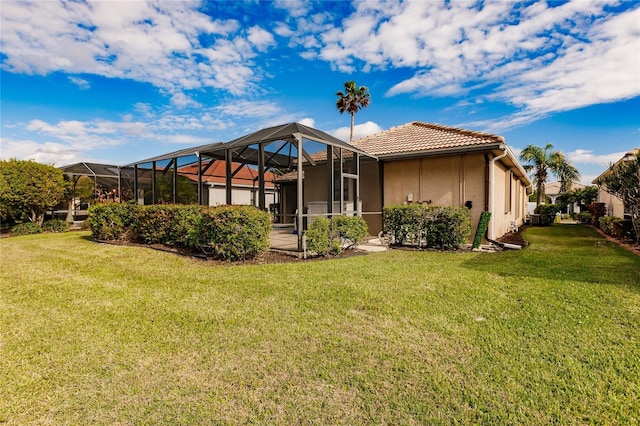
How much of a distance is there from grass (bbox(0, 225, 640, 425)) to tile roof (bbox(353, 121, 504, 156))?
4915mm

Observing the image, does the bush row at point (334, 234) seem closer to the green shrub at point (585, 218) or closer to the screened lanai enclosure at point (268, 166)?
the screened lanai enclosure at point (268, 166)

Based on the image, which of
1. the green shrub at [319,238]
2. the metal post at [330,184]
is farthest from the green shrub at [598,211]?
the green shrub at [319,238]

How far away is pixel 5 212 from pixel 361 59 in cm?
1715

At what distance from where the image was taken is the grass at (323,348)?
2.08m

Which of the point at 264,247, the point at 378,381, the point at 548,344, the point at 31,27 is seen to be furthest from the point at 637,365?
the point at 31,27

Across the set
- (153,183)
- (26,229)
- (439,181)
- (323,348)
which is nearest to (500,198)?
(439,181)

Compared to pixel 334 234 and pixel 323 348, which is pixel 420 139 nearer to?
pixel 334 234

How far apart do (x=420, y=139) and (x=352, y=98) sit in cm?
1740

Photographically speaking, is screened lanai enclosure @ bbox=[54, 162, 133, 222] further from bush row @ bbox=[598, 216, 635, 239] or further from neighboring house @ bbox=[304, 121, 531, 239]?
bush row @ bbox=[598, 216, 635, 239]

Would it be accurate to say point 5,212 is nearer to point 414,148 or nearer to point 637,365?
point 414,148

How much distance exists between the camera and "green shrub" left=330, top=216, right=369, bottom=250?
7.79 m

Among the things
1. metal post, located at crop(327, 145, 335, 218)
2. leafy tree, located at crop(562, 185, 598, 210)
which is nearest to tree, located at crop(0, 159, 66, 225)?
metal post, located at crop(327, 145, 335, 218)

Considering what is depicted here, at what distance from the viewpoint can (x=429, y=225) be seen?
8.45 metres

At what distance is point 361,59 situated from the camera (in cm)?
1308
